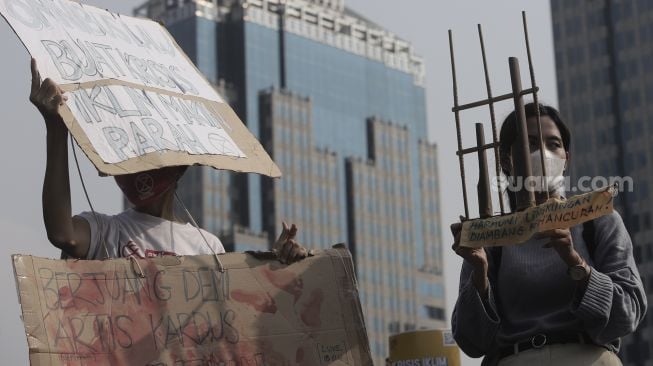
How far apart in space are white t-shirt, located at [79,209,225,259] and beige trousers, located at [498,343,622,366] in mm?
1458

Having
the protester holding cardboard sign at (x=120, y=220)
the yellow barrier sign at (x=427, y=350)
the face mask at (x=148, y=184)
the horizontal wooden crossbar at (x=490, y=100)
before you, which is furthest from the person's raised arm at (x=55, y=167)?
the yellow barrier sign at (x=427, y=350)

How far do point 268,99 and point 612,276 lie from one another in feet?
314

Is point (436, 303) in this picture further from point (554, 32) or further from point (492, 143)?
point (492, 143)

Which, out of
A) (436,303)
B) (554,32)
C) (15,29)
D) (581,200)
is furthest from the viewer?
(436,303)

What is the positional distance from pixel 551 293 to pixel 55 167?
194 cm

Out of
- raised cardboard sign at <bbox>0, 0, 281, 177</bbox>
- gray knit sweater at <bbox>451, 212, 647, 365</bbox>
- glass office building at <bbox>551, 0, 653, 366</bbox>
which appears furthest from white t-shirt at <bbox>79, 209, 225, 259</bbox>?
glass office building at <bbox>551, 0, 653, 366</bbox>

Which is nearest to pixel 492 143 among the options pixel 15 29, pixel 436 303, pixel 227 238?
pixel 15 29

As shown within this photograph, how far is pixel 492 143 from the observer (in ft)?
18.5

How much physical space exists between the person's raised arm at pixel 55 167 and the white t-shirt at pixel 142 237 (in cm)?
21

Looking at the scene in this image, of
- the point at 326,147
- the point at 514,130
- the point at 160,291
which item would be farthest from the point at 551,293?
the point at 326,147

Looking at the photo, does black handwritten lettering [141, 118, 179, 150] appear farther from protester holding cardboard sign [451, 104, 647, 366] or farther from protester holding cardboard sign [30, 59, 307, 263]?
protester holding cardboard sign [451, 104, 647, 366]

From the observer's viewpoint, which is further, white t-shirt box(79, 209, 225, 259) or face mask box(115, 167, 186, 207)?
face mask box(115, 167, 186, 207)

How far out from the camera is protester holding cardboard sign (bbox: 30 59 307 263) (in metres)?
5.82

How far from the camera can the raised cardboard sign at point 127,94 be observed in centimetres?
593
